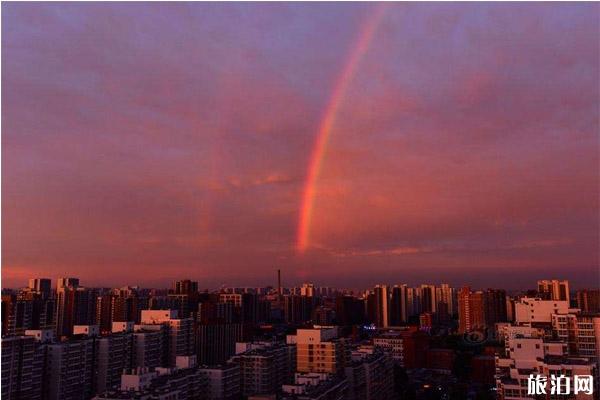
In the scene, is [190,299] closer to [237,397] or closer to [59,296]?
[59,296]

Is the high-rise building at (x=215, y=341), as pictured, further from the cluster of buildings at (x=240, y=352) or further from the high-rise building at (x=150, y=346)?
the high-rise building at (x=150, y=346)

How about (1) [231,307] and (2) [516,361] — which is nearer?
(2) [516,361]

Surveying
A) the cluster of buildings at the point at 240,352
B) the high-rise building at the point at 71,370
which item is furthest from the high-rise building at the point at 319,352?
the high-rise building at the point at 71,370

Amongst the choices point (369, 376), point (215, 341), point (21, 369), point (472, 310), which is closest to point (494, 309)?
point (472, 310)

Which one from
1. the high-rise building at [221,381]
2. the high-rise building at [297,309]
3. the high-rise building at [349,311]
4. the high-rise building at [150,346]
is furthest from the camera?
the high-rise building at [297,309]

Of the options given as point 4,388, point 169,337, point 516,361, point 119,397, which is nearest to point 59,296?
point 169,337

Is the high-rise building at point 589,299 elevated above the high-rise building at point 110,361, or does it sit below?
above

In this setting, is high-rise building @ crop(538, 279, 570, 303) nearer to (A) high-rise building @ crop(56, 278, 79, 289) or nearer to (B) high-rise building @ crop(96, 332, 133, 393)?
(B) high-rise building @ crop(96, 332, 133, 393)

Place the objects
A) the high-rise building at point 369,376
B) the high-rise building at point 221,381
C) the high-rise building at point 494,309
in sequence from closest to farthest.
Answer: the high-rise building at point 221,381 → the high-rise building at point 369,376 → the high-rise building at point 494,309

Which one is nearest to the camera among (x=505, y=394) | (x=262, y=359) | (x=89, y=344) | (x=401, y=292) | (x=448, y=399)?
(x=505, y=394)
